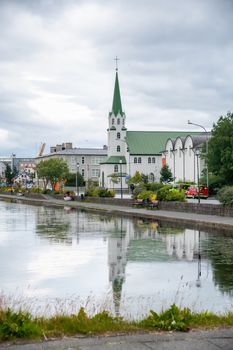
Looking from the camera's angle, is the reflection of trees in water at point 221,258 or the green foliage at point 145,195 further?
the green foliage at point 145,195

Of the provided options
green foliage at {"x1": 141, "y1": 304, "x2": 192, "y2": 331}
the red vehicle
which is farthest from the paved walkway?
the red vehicle

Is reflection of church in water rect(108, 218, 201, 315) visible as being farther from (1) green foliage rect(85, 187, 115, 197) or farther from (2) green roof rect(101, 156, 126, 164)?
(2) green roof rect(101, 156, 126, 164)

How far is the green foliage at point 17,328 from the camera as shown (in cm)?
759

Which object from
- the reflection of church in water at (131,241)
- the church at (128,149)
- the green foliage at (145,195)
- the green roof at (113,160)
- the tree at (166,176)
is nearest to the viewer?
the reflection of church in water at (131,241)

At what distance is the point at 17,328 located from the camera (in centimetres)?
760

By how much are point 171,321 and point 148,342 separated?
31.6 inches

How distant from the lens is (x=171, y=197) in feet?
161

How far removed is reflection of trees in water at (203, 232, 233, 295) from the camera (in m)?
15.4

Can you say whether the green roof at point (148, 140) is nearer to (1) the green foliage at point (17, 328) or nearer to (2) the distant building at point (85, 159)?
(2) the distant building at point (85, 159)

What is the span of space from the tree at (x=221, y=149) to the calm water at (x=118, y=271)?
3125 cm

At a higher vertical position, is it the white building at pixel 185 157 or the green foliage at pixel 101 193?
the white building at pixel 185 157

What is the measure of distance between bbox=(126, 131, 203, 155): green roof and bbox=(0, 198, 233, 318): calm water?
116 m

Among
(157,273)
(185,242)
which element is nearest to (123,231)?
(185,242)

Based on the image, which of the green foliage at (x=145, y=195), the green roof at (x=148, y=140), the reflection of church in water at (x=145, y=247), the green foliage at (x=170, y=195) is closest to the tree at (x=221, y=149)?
the green foliage at (x=145, y=195)
